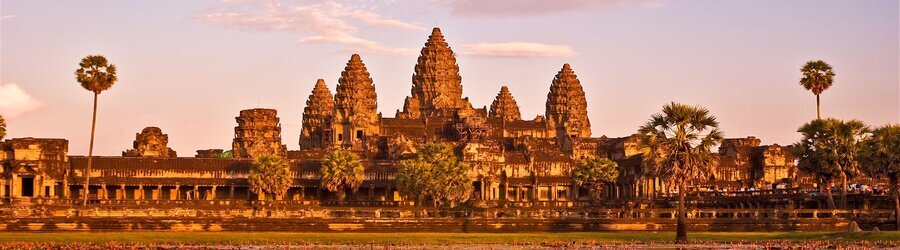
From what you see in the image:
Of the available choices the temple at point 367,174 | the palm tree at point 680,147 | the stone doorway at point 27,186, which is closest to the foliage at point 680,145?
the palm tree at point 680,147

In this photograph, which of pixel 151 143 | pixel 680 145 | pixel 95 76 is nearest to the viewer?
pixel 680 145

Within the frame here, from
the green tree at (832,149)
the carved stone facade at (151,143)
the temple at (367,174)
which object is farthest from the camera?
the carved stone facade at (151,143)

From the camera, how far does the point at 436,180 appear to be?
146 metres

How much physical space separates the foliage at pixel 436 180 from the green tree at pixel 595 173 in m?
15.7

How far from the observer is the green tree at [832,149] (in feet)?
362

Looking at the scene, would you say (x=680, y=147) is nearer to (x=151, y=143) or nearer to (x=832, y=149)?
(x=832, y=149)

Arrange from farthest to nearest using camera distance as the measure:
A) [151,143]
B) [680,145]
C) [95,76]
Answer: [151,143] < [95,76] < [680,145]

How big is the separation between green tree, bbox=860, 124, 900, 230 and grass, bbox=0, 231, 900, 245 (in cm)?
921

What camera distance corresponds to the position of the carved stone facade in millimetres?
190625

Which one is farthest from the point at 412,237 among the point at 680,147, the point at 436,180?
the point at 436,180

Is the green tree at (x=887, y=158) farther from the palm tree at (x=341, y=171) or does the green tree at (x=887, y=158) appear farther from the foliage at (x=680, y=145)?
the palm tree at (x=341, y=171)

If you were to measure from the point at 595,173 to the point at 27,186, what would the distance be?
169 feet

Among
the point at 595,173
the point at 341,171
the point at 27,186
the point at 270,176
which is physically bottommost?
the point at 27,186

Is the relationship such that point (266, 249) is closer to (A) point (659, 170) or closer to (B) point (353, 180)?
(A) point (659, 170)
